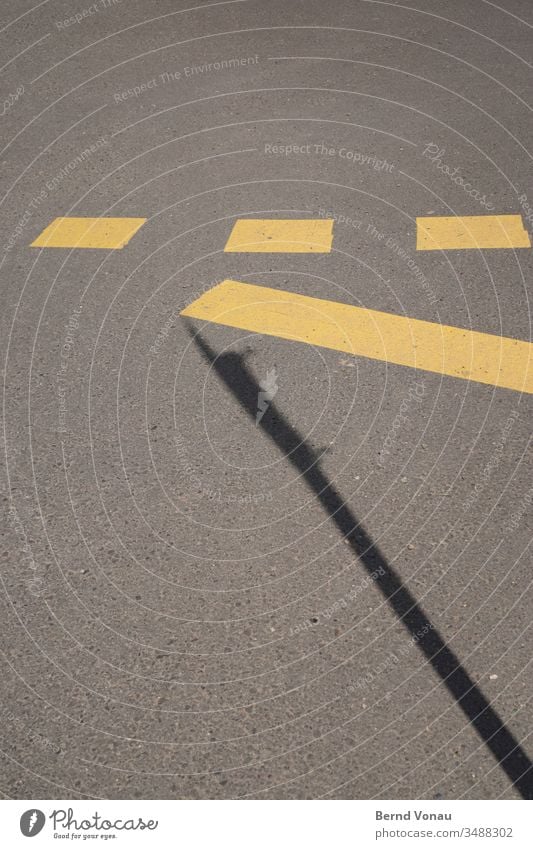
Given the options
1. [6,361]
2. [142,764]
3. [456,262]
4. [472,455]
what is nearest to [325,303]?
[456,262]

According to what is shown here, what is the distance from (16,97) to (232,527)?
18.2ft

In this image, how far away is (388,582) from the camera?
403 centimetres

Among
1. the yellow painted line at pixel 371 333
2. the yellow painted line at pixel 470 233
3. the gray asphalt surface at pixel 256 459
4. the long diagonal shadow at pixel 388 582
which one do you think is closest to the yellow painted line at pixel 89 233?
the gray asphalt surface at pixel 256 459

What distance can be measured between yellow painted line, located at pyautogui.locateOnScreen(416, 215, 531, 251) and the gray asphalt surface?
0.33ft

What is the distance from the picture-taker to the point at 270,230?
6430 mm

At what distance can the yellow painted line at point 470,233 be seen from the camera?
604 cm

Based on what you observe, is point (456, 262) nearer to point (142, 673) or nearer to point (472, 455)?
point (472, 455)

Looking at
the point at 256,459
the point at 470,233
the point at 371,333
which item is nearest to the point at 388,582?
the point at 256,459

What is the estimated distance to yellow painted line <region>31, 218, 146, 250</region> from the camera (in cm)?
643

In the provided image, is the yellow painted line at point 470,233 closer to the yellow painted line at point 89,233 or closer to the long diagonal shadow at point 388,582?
the long diagonal shadow at point 388,582
